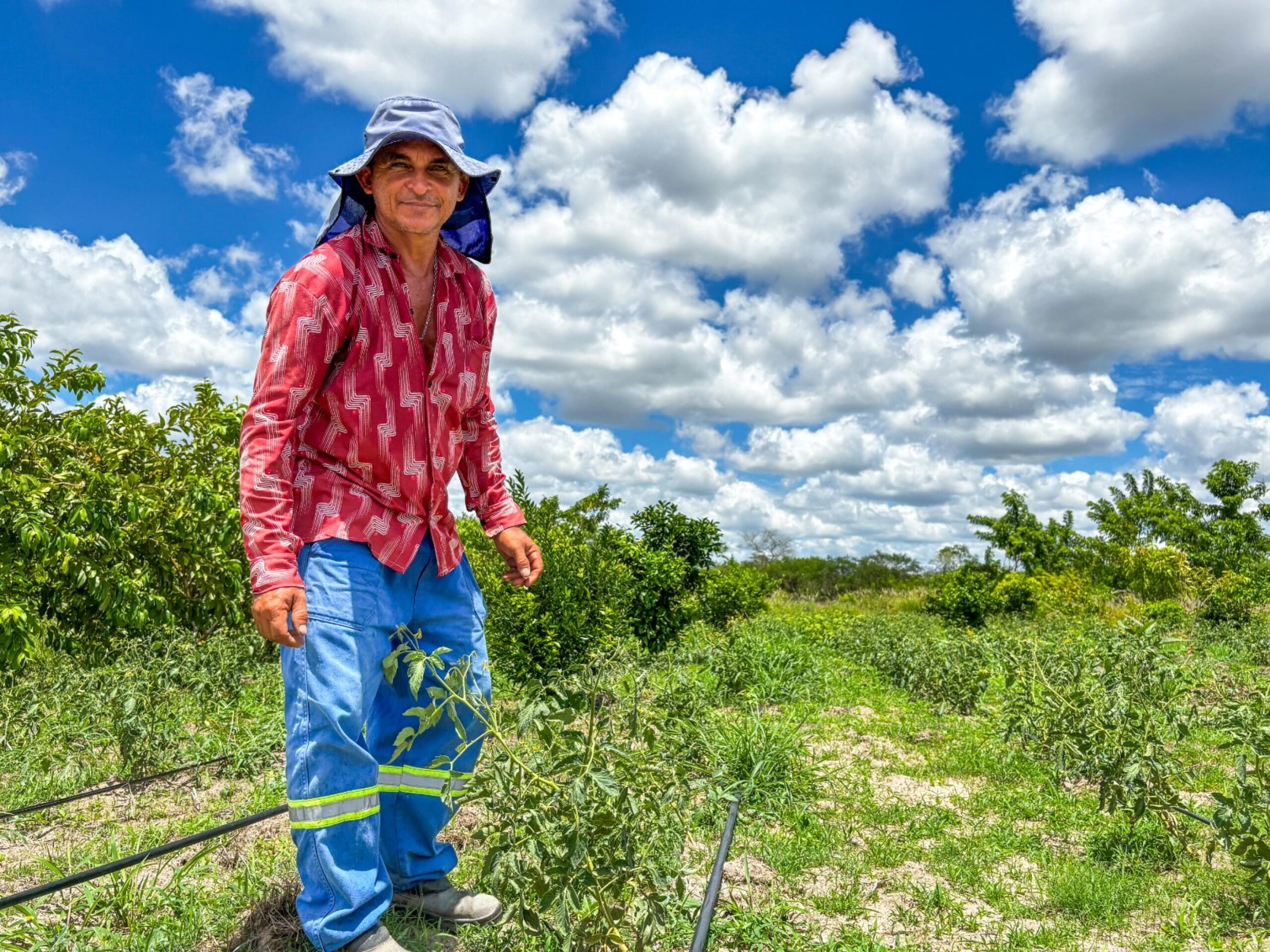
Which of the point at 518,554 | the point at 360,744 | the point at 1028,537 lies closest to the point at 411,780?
the point at 360,744

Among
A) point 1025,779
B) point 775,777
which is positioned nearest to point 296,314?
point 775,777

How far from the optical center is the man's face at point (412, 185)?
2.25m

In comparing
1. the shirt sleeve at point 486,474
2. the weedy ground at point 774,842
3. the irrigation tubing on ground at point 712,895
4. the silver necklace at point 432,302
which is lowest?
the weedy ground at point 774,842

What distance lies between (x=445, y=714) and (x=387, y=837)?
35 centimetres

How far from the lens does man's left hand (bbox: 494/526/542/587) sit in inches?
105

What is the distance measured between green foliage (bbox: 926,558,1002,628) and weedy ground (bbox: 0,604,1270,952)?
7.21 metres

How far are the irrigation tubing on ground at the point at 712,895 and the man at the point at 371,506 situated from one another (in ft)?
1.86

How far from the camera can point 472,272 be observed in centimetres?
255

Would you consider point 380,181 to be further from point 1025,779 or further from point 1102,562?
point 1102,562

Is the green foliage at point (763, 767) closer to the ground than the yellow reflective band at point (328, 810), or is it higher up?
closer to the ground

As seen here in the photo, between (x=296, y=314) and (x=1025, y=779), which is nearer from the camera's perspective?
(x=296, y=314)

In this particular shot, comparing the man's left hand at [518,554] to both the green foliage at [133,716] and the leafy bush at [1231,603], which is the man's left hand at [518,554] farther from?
the leafy bush at [1231,603]

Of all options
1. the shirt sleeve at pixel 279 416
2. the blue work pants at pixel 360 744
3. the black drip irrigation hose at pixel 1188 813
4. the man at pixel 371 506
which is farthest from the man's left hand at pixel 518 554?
the black drip irrigation hose at pixel 1188 813

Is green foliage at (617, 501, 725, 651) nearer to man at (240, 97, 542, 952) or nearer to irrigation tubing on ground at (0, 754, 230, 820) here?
irrigation tubing on ground at (0, 754, 230, 820)
